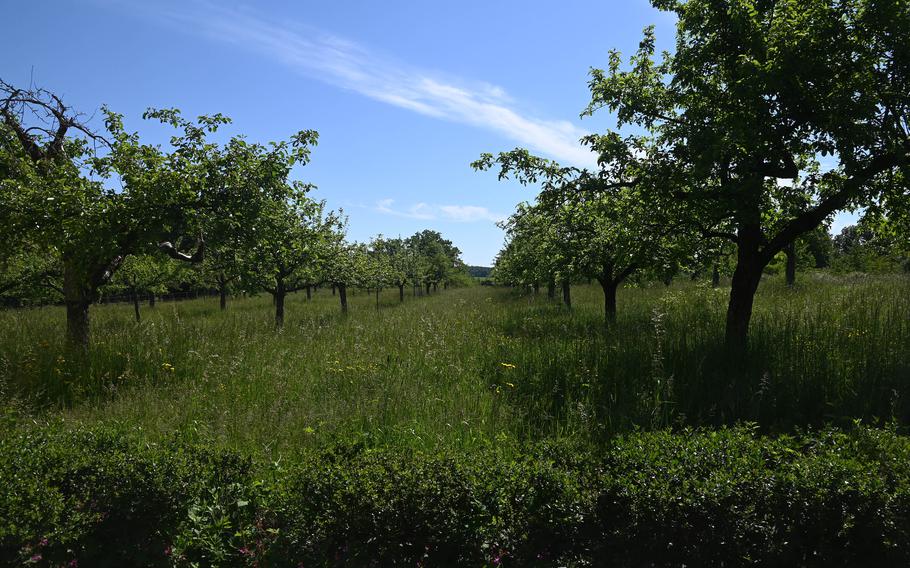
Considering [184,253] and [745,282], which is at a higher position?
[184,253]

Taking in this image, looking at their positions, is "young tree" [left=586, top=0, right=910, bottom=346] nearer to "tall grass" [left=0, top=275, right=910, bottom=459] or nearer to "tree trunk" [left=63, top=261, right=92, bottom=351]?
"tall grass" [left=0, top=275, right=910, bottom=459]

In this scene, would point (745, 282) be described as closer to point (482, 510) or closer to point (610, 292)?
point (610, 292)

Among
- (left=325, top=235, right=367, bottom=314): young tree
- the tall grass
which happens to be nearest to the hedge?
the tall grass

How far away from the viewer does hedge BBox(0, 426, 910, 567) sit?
3.06 m

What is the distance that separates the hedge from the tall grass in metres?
0.92

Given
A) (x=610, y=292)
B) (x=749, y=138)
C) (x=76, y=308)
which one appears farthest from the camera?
(x=610, y=292)

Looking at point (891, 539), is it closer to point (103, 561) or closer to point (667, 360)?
point (667, 360)

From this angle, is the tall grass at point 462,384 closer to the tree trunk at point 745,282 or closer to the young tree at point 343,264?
the tree trunk at point 745,282

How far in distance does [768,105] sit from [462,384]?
5.91 metres

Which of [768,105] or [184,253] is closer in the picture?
[768,105]

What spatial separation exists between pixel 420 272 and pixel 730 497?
126ft

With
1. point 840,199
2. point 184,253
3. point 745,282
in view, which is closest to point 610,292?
point 745,282

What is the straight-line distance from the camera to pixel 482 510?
10.5 feet

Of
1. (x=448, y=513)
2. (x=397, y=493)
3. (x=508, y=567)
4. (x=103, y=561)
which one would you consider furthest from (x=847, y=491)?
(x=103, y=561)
